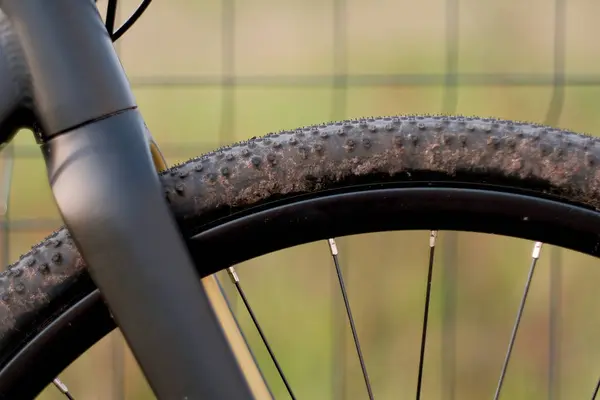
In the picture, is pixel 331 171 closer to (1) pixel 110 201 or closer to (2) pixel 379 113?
(1) pixel 110 201

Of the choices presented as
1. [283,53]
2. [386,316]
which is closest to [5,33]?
[283,53]

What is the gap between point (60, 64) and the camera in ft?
1.25

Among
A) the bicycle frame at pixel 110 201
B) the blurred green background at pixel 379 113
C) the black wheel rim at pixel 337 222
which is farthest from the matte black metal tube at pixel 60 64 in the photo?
the blurred green background at pixel 379 113

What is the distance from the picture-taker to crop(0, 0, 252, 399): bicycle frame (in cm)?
38

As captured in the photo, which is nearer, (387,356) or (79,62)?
(79,62)

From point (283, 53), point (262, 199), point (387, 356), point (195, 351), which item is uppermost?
point (283, 53)

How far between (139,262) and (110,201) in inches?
1.7

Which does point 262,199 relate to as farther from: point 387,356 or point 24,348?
point 387,356

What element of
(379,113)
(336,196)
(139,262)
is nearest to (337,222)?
(336,196)

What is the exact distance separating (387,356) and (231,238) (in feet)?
3.24

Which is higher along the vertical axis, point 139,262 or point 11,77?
point 11,77

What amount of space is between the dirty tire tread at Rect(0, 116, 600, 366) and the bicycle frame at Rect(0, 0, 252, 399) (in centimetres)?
4

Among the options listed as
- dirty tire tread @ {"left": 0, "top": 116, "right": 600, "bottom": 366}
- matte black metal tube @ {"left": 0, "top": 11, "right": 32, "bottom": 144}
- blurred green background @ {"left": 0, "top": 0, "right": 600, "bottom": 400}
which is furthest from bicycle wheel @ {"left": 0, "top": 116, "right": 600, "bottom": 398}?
blurred green background @ {"left": 0, "top": 0, "right": 600, "bottom": 400}

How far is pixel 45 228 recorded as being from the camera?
1337 mm
